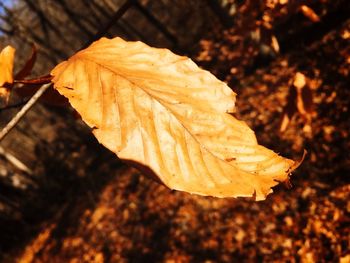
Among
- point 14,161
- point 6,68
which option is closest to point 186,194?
point 6,68

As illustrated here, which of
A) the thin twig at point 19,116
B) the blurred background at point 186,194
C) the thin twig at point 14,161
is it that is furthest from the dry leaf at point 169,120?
the thin twig at point 14,161

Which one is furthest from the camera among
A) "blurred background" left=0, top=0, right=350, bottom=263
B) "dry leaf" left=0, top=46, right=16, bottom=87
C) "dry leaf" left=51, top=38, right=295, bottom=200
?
"blurred background" left=0, top=0, right=350, bottom=263

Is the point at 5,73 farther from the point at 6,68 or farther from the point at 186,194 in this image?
the point at 186,194

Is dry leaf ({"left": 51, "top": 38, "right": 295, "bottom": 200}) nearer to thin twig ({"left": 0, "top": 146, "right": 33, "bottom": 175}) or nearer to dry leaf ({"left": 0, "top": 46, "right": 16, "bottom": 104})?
dry leaf ({"left": 0, "top": 46, "right": 16, "bottom": 104})

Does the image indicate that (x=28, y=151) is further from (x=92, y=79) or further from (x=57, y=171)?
(x=92, y=79)

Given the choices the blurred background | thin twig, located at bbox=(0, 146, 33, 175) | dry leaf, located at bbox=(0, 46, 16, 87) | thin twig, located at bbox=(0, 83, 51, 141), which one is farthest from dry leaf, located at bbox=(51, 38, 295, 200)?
thin twig, located at bbox=(0, 146, 33, 175)

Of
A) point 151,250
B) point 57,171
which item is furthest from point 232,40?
point 57,171

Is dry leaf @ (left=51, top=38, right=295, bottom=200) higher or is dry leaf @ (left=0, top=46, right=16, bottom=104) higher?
dry leaf @ (left=0, top=46, right=16, bottom=104)
